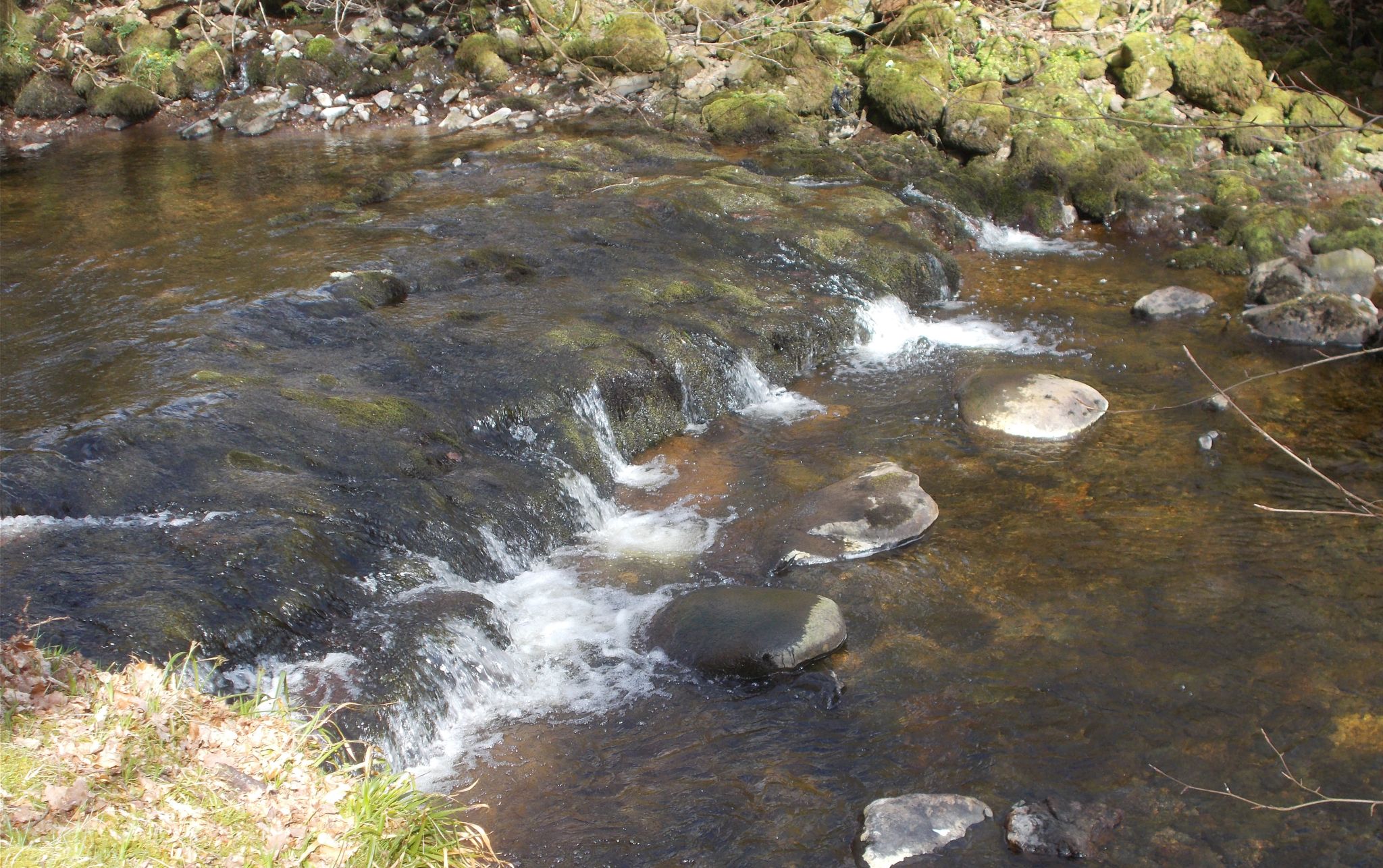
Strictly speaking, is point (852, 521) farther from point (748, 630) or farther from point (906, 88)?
point (906, 88)

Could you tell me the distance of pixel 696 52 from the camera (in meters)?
16.6

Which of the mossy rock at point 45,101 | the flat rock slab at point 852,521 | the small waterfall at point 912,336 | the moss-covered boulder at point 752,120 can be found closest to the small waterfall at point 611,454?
the flat rock slab at point 852,521

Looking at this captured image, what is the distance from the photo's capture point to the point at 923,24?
15867 millimetres

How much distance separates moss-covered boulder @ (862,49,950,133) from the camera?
14562 millimetres

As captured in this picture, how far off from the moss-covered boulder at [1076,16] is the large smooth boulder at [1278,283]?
257 inches

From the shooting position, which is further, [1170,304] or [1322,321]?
[1170,304]

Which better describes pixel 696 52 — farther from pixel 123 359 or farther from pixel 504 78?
pixel 123 359

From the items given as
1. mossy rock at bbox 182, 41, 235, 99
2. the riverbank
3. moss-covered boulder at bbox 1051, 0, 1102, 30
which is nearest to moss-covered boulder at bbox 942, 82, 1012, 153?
moss-covered boulder at bbox 1051, 0, 1102, 30

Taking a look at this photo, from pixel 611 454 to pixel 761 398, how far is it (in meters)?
1.70

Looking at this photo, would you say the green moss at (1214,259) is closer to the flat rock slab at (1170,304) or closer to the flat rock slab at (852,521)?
the flat rock slab at (1170,304)

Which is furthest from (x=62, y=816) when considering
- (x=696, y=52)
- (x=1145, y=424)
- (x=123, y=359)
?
(x=696, y=52)

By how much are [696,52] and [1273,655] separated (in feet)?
44.2

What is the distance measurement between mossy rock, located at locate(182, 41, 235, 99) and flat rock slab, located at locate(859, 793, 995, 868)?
1729cm

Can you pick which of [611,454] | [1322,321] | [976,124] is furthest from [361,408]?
[976,124]
